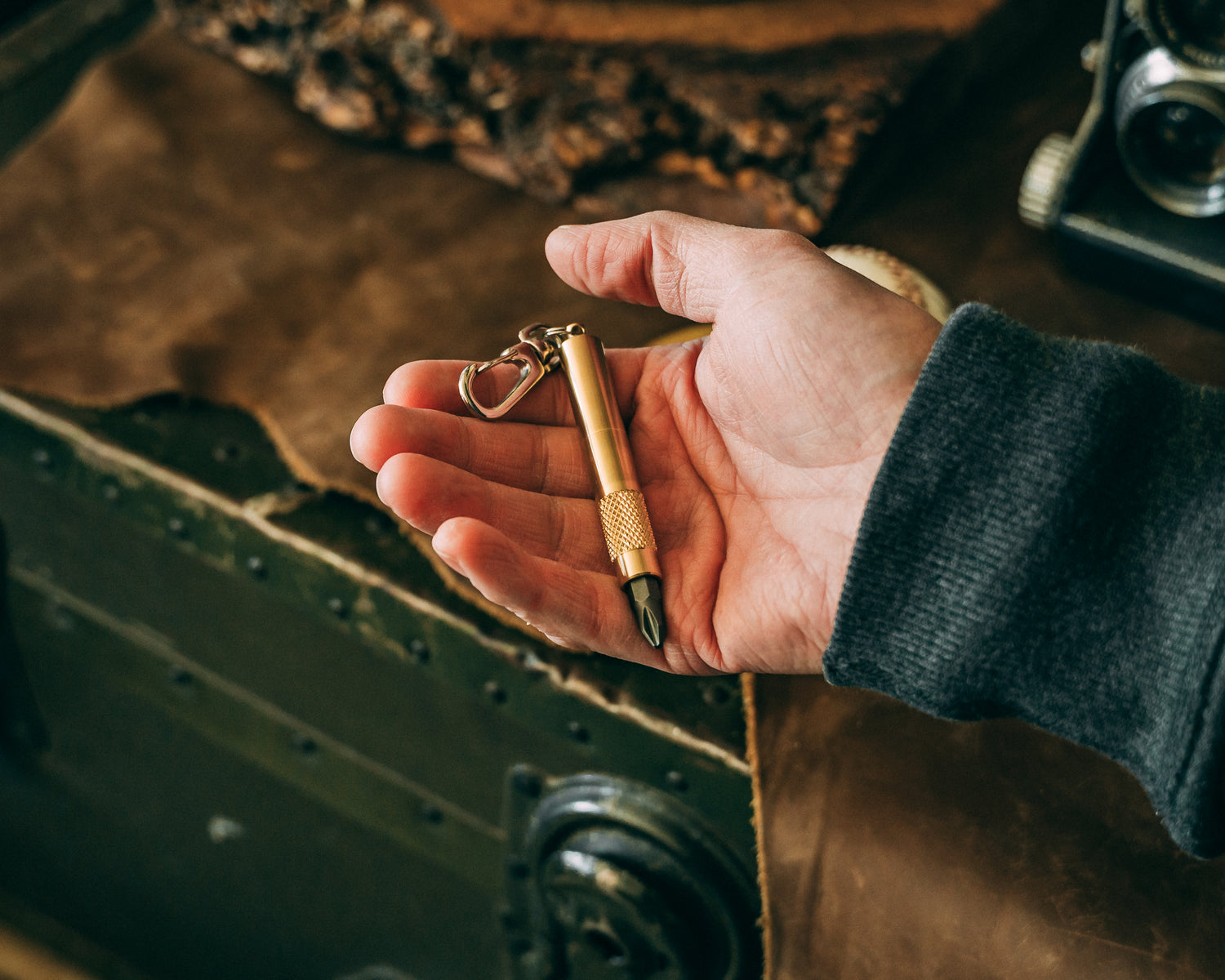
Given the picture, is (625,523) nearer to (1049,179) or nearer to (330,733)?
(330,733)

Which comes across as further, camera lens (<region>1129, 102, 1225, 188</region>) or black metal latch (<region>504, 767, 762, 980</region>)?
camera lens (<region>1129, 102, 1225, 188</region>)

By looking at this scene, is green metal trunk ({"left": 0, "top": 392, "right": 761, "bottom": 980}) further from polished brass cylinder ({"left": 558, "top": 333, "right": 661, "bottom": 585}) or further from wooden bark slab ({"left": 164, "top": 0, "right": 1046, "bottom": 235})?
wooden bark slab ({"left": 164, "top": 0, "right": 1046, "bottom": 235})

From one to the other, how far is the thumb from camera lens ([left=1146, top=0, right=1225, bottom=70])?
0.38 m

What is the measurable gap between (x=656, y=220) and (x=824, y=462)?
194 mm

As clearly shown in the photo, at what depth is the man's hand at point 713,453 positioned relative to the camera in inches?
24.8

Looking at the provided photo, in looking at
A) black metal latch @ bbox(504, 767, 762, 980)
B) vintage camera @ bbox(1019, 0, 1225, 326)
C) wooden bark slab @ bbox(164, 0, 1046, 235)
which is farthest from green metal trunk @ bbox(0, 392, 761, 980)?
vintage camera @ bbox(1019, 0, 1225, 326)

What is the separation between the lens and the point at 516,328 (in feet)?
3.05

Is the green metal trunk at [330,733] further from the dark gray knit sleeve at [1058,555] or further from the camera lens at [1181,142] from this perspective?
the camera lens at [1181,142]

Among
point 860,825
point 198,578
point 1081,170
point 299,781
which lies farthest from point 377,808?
point 1081,170

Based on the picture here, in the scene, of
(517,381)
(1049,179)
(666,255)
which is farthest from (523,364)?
(1049,179)

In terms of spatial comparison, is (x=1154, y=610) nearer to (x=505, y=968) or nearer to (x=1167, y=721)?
(x=1167, y=721)

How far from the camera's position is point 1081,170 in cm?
90

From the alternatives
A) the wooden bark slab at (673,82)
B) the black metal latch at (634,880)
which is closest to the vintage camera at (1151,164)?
the wooden bark slab at (673,82)

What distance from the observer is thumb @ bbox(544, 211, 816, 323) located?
0.67m
